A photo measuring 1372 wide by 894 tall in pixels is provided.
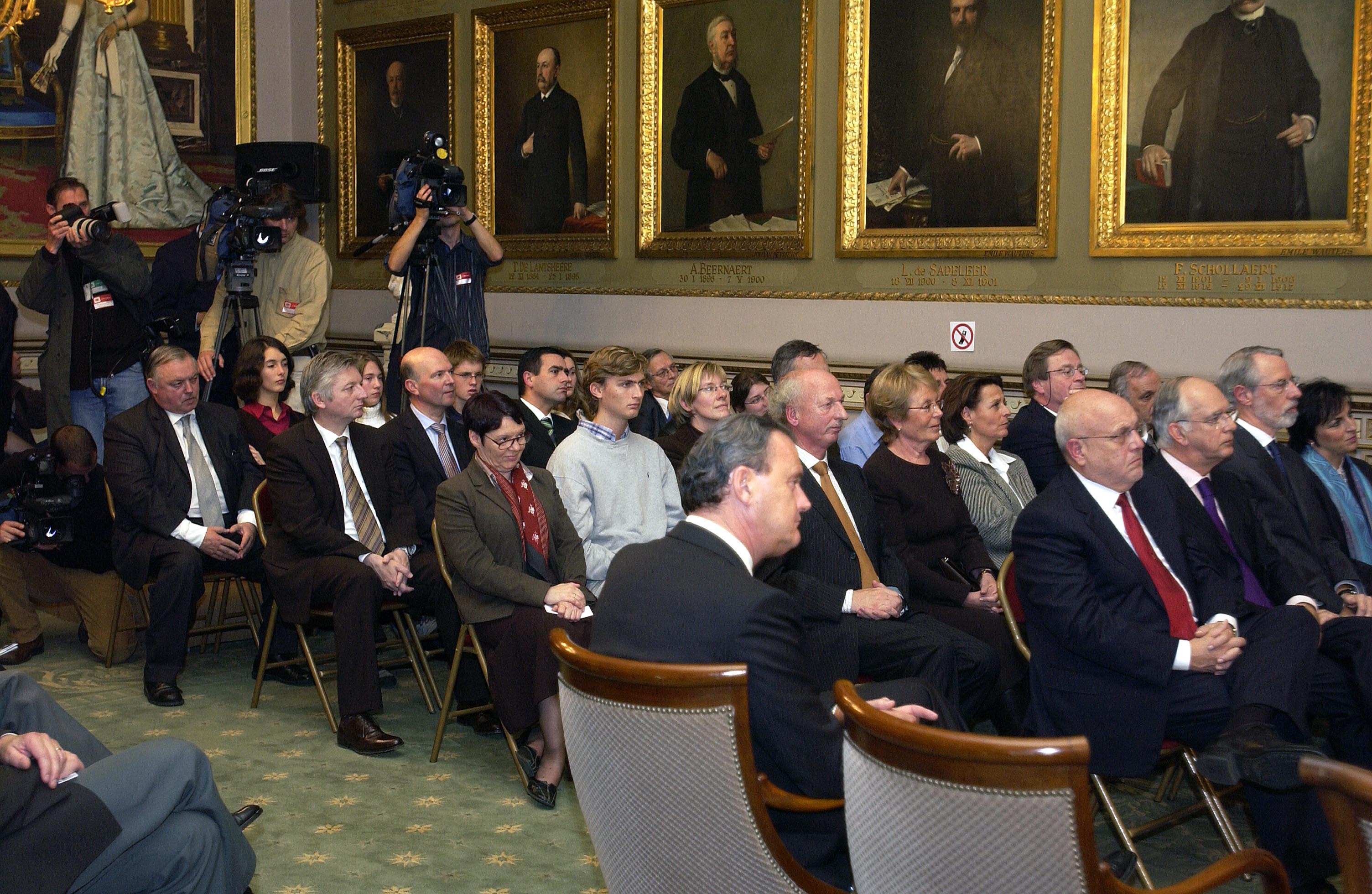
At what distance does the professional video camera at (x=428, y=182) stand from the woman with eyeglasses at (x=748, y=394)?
221 centimetres

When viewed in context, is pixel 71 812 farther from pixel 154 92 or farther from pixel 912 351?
pixel 154 92

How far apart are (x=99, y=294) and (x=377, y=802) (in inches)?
162

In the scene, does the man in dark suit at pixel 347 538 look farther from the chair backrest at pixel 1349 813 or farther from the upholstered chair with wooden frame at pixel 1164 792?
the chair backrest at pixel 1349 813

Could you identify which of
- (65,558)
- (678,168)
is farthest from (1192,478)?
(678,168)

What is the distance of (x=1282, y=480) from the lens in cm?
476

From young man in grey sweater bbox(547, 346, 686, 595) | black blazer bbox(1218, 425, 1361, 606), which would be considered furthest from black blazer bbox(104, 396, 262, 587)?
black blazer bbox(1218, 425, 1361, 606)

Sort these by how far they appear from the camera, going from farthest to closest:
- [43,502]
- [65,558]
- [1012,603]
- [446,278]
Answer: [446,278], [65,558], [43,502], [1012,603]

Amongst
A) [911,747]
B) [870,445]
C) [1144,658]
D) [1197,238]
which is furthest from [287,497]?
[1197,238]

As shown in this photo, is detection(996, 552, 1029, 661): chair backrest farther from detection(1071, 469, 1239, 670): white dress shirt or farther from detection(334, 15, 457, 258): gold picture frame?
detection(334, 15, 457, 258): gold picture frame

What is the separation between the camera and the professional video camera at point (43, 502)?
5.73 m

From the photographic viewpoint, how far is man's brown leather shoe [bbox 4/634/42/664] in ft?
19.5

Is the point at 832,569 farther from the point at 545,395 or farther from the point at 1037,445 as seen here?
the point at 545,395

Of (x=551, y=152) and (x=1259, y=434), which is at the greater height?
(x=551, y=152)

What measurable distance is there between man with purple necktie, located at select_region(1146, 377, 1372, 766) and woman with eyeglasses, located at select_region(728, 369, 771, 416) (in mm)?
2209
